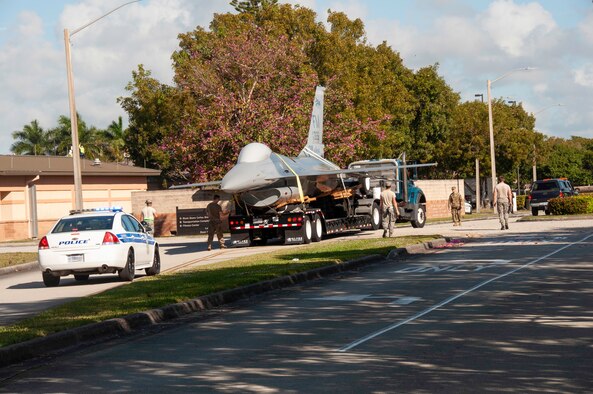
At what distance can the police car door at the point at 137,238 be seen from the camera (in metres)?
22.1

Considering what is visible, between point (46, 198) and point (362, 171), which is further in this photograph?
point (46, 198)

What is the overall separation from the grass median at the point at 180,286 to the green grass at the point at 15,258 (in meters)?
8.26

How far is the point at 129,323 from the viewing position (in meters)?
14.0

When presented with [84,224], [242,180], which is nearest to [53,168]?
[242,180]

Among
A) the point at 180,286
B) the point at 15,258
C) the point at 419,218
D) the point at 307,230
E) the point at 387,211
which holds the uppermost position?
the point at 387,211

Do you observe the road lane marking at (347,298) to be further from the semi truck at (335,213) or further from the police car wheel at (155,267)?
the semi truck at (335,213)

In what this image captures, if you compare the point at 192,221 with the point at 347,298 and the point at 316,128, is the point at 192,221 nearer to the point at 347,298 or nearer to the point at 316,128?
the point at 316,128

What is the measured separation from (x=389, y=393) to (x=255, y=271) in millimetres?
12666

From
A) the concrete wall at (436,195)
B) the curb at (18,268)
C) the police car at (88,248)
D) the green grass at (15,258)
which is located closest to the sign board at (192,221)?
the green grass at (15,258)

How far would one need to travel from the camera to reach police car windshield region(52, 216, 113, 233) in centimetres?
2156

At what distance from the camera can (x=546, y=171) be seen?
124 meters

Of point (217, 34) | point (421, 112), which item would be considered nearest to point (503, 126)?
point (421, 112)

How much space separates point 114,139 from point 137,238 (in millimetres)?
72177

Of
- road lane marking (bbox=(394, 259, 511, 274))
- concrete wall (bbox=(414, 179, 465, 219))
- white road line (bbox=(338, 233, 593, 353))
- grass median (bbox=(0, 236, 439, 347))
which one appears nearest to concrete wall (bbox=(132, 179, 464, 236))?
concrete wall (bbox=(414, 179, 465, 219))
